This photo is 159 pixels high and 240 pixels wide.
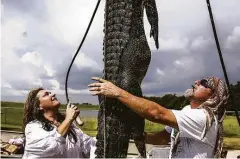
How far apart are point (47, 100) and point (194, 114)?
1.13m

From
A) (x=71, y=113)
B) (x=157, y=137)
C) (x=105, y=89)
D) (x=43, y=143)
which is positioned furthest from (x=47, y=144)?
(x=157, y=137)

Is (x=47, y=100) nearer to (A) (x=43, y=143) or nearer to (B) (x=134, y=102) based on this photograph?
(A) (x=43, y=143)

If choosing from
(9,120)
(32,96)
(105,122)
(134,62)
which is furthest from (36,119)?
(9,120)

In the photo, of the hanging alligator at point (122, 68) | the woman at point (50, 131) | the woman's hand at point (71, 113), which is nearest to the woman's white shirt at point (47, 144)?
the woman at point (50, 131)

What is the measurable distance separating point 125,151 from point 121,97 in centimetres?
45

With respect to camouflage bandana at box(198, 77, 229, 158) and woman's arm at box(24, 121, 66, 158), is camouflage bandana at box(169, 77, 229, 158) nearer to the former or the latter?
camouflage bandana at box(198, 77, 229, 158)

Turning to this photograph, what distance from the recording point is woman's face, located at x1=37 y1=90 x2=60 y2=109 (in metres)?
3.33

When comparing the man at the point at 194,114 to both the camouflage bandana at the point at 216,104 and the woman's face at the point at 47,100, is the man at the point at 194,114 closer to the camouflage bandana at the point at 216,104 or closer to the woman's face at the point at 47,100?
the camouflage bandana at the point at 216,104

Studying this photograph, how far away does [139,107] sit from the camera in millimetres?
2633

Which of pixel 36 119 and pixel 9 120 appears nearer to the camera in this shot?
pixel 36 119

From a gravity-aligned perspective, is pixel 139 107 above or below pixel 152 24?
below

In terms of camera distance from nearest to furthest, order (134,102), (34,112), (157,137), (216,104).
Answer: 1. (134,102)
2. (216,104)
3. (34,112)
4. (157,137)

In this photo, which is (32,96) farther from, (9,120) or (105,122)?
(9,120)

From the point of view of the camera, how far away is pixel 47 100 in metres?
3.34
